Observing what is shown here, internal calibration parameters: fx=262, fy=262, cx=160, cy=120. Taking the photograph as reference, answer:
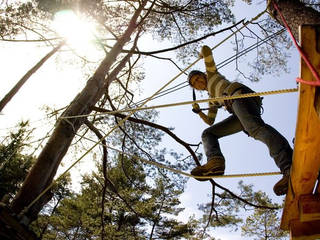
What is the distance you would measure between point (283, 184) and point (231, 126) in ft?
2.68

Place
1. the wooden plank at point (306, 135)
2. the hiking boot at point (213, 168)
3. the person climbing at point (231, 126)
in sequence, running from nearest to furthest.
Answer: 1. the wooden plank at point (306, 135)
2. the person climbing at point (231, 126)
3. the hiking boot at point (213, 168)

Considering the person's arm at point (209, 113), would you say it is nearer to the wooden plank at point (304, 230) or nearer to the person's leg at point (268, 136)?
the person's leg at point (268, 136)

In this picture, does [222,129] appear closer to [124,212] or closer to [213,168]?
[213,168]

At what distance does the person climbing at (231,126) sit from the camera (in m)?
1.61

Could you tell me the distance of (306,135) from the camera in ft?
4.00

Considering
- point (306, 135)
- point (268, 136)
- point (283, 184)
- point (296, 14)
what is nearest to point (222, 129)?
point (268, 136)

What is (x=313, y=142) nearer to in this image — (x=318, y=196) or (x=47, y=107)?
(x=318, y=196)

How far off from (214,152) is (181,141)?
7.41 ft

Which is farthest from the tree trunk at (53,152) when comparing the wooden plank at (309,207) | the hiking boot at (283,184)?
the wooden plank at (309,207)

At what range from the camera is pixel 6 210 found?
5.99 feet

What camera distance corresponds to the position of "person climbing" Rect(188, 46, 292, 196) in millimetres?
1612

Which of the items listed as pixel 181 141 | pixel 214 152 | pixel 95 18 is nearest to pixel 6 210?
pixel 214 152

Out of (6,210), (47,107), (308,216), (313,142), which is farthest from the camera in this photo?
(47,107)

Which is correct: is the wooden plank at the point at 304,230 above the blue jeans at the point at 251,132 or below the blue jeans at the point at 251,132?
below
